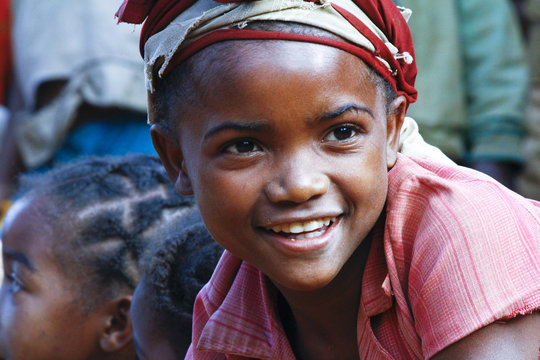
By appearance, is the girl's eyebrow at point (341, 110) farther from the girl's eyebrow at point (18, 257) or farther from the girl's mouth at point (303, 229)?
the girl's eyebrow at point (18, 257)

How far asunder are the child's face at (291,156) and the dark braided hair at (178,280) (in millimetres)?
597

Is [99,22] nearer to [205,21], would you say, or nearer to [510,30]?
[510,30]

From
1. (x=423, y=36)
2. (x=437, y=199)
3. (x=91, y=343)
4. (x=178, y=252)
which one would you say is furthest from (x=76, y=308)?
(x=423, y=36)

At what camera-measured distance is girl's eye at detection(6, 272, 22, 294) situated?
117 inches

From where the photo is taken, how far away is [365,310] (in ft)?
6.29

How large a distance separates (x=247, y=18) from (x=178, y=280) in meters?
1.02

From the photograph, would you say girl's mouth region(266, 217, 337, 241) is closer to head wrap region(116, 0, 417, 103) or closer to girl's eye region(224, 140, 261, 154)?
girl's eye region(224, 140, 261, 154)

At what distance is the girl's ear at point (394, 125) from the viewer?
204 cm

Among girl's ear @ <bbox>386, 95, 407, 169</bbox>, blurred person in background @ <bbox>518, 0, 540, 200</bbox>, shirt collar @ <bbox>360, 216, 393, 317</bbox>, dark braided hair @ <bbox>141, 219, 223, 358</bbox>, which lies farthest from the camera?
blurred person in background @ <bbox>518, 0, 540, 200</bbox>

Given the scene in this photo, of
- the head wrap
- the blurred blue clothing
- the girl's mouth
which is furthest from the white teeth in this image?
the blurred blue clothing

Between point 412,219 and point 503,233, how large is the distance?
9.4 inches

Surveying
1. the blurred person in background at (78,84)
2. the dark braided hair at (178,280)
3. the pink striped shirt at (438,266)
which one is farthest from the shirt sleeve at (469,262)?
the blurred person in background at (78,84)

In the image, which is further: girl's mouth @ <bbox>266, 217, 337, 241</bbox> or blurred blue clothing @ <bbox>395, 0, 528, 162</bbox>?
blurred blue clothing @ <bbox>395, 0, 528, 162</bbox>

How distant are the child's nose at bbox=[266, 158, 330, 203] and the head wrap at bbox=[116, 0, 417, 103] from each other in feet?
0.96
